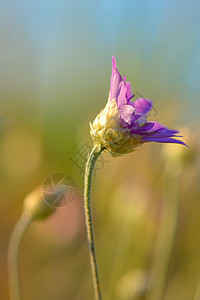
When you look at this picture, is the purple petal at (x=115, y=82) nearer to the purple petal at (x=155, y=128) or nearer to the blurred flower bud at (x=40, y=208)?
the purple petal at (x=155, y=128)

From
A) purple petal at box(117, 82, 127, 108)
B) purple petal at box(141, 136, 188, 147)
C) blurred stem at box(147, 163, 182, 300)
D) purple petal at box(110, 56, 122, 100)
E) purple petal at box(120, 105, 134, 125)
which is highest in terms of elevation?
purple petal at box(110, 56, 122, 100)

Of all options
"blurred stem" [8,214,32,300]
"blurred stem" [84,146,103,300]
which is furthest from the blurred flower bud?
"blurred stem" [84,146,103,300]

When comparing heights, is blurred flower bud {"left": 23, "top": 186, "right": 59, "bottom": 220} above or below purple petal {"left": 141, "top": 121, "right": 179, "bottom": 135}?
below

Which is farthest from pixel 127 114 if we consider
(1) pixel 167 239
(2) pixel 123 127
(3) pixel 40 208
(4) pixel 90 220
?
(1) pixel 167 239

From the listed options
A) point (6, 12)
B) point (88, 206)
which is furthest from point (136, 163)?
point (88, 206)

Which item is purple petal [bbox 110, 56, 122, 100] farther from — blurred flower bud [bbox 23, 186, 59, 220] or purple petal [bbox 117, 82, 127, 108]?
blurred flower bud [bbox 23, 186, 59, 220]

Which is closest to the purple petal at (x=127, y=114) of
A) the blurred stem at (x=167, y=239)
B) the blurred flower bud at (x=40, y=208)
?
the blurred flower bud at (x=40, y=208)

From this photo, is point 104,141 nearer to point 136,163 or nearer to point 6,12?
point 136,163
